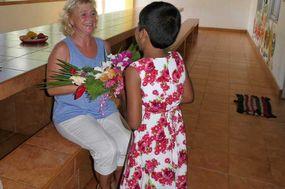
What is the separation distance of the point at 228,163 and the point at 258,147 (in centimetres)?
44

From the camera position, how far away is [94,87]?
1.52m

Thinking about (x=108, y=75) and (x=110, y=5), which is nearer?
(x=108, y=75)

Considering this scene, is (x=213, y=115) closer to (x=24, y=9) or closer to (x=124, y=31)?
(x=124, y=31)

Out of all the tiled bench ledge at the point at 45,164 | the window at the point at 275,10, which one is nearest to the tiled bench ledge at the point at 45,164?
the tiled bench ledge at the point at 45,164

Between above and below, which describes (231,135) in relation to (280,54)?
below

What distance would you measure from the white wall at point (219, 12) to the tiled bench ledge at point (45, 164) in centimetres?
916

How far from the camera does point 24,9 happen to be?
6621mm

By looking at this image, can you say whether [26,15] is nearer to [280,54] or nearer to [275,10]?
[275,10]

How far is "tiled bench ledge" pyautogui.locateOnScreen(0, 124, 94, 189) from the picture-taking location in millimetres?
1532

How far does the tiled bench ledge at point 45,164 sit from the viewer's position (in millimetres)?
1532

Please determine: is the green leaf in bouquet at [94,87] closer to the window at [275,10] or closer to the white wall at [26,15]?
the window at [275,10]

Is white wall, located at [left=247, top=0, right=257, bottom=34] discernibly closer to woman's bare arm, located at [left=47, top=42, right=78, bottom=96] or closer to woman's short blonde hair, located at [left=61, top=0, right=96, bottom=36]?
woman's short blonde hair, located at [left=61, top=0, right=96, bottom=36]

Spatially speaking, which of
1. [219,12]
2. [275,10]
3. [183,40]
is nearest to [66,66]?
[183,40]

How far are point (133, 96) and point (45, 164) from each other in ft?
2.21
